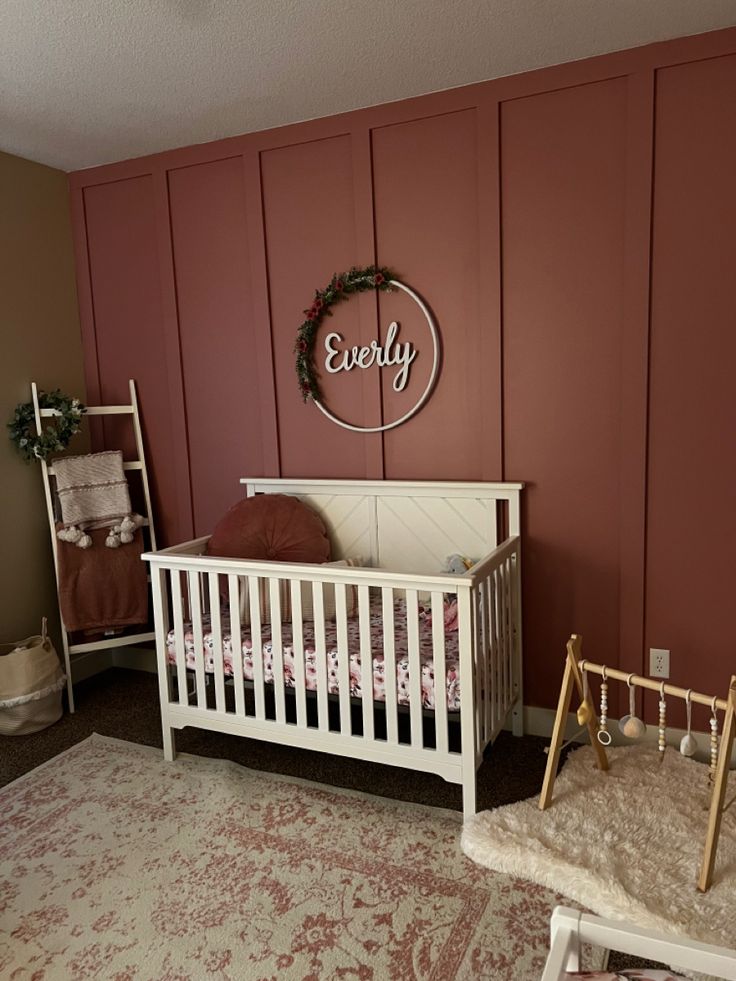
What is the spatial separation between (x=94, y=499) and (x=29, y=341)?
760 millimetres

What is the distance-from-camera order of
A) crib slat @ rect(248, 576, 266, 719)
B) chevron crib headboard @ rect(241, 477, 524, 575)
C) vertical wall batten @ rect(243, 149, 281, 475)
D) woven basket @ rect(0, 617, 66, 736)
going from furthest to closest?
1. vertical wall batten @ rect(243, 149, 281, 475)
2. woven basket @ rect(0, 617, 66, 736)
3. chevron crib headboard @ rect(241, 477, 524, 575)
4. crib slat @ rect(248, 576, 266, 719)

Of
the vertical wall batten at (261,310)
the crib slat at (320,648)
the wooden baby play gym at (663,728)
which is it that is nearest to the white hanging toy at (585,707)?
the wooden baby play gym at (663,728)

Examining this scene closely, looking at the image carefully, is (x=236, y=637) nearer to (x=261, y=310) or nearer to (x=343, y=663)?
(x=343, y=663)

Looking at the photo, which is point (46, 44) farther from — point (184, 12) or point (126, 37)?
point (184, 12)

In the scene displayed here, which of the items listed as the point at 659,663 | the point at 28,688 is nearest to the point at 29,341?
the point at 28,688

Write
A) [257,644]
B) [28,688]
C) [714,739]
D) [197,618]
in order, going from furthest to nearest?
1. [28,688]
2. [197,618]
3. [257,644]
4. [714,739]

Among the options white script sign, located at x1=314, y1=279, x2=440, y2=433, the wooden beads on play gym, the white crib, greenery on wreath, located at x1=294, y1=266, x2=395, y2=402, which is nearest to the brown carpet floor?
the white crib

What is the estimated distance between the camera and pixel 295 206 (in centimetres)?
298

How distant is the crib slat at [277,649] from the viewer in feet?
8.03

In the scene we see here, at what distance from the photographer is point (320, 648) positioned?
7.88 feet

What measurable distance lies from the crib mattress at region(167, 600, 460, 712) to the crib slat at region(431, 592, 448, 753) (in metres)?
0.03

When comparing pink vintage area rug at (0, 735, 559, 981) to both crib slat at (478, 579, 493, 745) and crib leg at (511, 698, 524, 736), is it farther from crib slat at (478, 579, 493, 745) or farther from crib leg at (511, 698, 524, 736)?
crib leg at (511, 698, 524, 736)

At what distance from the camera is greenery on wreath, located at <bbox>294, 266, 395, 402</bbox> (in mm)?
2844

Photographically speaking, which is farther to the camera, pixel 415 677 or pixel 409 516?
pixel 409 516
